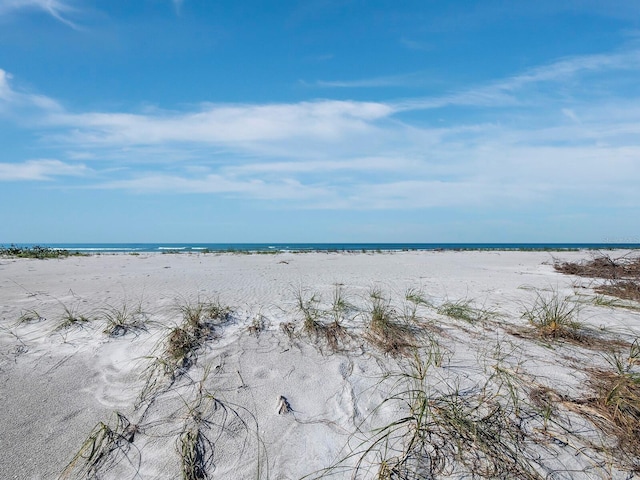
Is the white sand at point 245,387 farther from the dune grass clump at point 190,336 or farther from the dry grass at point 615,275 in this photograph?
the dry grass at point 615,275

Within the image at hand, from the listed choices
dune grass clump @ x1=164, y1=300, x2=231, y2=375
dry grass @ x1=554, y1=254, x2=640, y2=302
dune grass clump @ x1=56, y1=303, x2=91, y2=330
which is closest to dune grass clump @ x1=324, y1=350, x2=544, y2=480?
dune grass clump @ x1=164, y1=300, x2=231, y2=375

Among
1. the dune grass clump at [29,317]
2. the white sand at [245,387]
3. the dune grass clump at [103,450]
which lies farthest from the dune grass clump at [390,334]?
the dune grass clump at [29,317]

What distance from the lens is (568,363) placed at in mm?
2822

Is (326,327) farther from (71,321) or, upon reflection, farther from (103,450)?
(71,321)

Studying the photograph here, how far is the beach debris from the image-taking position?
2.34 m

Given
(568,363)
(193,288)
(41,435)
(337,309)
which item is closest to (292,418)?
(41,435)

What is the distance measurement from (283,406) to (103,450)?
1060 millimetres

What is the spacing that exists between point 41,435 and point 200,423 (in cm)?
94

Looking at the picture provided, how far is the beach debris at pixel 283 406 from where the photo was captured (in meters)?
2.34

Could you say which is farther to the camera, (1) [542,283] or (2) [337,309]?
(1) [542,283]

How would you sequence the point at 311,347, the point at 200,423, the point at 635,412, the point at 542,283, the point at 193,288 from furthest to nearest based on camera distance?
the point at 542,283, the point at 193,288, the point at 311,347, the point at 200,423, the point at 635,412

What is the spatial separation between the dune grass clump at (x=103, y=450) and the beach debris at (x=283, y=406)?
86cm

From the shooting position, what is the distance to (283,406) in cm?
237

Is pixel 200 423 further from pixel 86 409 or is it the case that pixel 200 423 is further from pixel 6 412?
pixel 6 412
